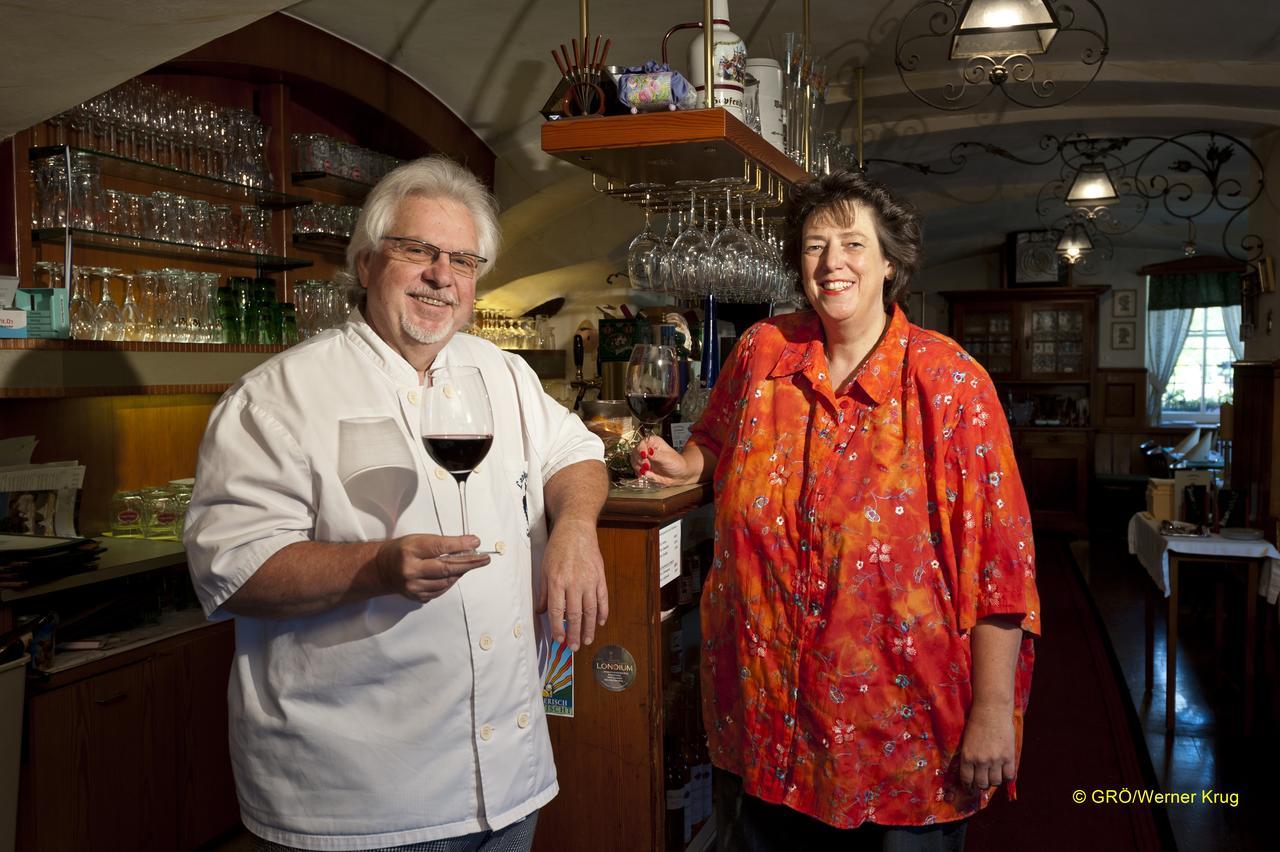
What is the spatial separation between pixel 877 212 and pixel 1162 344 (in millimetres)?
12814

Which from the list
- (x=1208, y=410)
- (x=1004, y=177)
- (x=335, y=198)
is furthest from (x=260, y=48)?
(x=1208, y=410)

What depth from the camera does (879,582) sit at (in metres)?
2.08

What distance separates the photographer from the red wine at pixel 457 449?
1.41 metres

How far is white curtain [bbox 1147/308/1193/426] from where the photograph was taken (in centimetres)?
1353

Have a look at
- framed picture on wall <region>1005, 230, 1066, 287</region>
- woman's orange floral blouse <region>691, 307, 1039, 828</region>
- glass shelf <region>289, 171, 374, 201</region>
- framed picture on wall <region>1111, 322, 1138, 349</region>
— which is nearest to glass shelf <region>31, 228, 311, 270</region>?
glass shelf <region>289, 171, 374, 201</region>

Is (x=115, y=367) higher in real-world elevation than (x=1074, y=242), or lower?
lower

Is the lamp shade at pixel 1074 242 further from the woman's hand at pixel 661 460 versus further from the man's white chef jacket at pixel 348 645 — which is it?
the man's white chef jacket at pixel 348 645

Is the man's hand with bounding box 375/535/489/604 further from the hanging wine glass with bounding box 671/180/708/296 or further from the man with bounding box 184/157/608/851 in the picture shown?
the hanging wine glass with bounding box 671/180/708/296

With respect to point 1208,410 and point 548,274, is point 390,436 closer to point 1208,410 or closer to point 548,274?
point 548,274

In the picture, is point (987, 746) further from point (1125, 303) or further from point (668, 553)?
point (1125, 303)

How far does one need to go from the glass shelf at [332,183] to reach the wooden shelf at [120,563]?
1.78 meters

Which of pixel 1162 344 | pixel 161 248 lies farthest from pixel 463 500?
pixel 1162 344

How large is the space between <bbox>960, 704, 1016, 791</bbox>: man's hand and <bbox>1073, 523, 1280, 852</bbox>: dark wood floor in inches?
90.6

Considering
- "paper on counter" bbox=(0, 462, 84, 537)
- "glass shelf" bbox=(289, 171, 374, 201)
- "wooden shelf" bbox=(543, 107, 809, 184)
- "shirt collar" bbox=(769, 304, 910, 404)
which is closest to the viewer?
"shirt collar" bbox=(769, 304, 910, 404)
